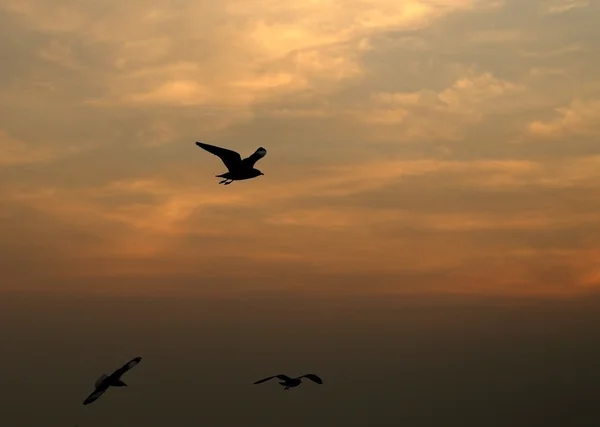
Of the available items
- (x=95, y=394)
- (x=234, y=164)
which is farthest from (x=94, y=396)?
(x=234, y=164)

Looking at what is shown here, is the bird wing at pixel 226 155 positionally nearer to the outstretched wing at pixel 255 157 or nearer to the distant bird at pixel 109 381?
the outstretched wing at pixel 255 157

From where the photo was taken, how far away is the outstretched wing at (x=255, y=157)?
65.8 m

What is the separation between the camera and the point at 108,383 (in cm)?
6488

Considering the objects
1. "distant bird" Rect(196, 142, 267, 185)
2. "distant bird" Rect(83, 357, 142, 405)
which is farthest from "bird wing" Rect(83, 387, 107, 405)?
"distant bird" Rect(196, 142, 267, 185)

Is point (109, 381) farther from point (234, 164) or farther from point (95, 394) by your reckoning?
point (234, 164)

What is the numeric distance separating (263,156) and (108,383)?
21.0 m

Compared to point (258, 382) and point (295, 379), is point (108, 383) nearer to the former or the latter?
point (258, 382)

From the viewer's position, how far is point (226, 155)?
64.3m

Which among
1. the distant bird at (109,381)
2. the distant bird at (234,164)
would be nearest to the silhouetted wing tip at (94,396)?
the distant bird at (109,381)

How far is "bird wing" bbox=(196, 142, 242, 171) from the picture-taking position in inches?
2502

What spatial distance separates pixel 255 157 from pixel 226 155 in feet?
13.1

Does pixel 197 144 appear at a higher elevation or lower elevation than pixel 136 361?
higher

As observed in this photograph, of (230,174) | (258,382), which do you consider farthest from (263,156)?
(258,382)

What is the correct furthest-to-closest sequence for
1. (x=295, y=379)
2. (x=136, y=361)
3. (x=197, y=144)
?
(x=295, y=379)
(x=136, y=361)
(x=197, y=144)
